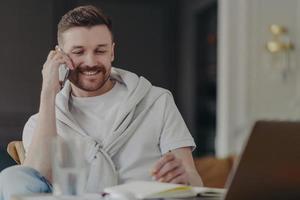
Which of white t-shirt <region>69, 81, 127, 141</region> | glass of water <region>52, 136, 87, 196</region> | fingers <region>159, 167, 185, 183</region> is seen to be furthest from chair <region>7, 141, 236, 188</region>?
glass of water <region>52, 136, 87, 196</region>

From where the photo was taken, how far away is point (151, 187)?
1219 millimetres

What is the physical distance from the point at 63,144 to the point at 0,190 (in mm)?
293

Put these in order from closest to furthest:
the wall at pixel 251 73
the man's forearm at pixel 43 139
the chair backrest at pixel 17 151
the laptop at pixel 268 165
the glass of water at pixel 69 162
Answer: the laptop at pixel 268 165, the glass of water at pixel 69 162, the man's forearm at pixel 43 139, the chair backrest at pixel 17 151, the wall at pixel 251 73

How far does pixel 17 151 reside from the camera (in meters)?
1.71

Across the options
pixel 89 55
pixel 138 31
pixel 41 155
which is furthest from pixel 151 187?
pixel 138 31

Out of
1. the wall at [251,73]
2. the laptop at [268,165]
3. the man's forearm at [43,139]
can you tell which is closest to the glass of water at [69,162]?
the laptop at [268,165]

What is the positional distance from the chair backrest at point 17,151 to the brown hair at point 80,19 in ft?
1.00

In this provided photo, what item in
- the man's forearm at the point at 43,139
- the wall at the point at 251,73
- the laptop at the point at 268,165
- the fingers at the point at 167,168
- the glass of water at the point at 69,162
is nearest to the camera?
the laptop at the point at 268,165

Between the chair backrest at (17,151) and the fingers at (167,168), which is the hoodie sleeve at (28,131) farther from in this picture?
the fingers at (167,168)

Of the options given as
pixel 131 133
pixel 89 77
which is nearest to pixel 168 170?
pixel 131 133

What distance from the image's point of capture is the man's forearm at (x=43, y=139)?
156 centimetres

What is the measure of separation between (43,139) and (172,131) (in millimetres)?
358

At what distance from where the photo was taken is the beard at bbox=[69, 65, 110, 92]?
1.68 m

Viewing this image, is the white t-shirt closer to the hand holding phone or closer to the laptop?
the hand holding phone
